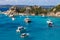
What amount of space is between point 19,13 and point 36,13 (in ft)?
53.4

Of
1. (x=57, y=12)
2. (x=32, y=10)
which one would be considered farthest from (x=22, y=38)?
(x=32, y=10)

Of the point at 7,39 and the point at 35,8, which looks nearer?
the point at 7,39

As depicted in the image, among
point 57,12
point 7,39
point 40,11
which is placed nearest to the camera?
point 7,39

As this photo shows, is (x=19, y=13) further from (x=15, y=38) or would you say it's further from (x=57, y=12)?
(x=15, y=38)

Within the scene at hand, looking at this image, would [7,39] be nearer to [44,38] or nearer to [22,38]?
[22,38]

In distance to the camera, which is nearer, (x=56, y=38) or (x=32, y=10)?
(x=56, y=38)

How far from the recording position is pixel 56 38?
6906 centimetres

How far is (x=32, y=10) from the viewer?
610 ft

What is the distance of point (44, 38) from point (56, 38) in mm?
3551

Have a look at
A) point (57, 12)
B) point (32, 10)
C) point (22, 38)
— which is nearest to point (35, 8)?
point (32, 10)

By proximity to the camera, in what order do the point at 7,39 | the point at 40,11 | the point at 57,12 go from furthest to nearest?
1. the point at 40,11
2. the point at 57,12
3. the point at 7,39

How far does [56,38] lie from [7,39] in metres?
14.4

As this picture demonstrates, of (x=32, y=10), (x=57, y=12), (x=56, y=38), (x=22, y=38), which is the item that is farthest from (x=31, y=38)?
(x=32, y=10)

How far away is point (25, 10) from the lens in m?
193
